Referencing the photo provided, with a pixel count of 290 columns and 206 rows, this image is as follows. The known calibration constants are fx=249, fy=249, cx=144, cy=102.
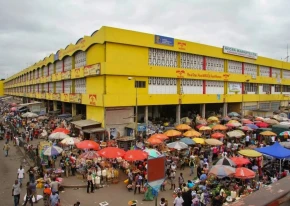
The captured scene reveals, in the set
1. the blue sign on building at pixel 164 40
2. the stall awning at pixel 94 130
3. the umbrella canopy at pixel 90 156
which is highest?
the blue sign on building at pixel 164 40

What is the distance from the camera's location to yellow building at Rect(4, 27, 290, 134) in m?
25.7

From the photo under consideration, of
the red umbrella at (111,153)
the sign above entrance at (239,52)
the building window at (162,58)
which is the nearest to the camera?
the red umbrella at (111,153)

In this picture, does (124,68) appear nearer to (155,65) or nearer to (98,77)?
(98,77)


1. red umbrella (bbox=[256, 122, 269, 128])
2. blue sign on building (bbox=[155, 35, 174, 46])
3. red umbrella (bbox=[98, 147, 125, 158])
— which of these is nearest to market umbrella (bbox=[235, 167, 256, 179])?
red umbrella (bbox=[98, 147, 125, 158])

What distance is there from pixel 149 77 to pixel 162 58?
3.31m

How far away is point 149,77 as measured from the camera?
2891 cm

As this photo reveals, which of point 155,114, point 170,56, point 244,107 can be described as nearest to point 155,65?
point 170,56

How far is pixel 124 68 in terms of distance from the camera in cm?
2631

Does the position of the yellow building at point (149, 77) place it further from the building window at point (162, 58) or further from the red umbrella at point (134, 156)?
the red umbrella at point (134, 156)

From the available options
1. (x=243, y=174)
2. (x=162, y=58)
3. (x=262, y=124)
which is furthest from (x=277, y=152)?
(x=162, y=58)

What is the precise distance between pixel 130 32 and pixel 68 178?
1674 centimetres

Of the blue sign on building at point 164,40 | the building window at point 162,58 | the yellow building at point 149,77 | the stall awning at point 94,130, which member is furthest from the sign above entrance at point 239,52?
the stall awning at point 94,130

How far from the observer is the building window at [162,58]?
29.3 metres

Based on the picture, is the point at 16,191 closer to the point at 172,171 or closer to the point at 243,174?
the point at 172,171
